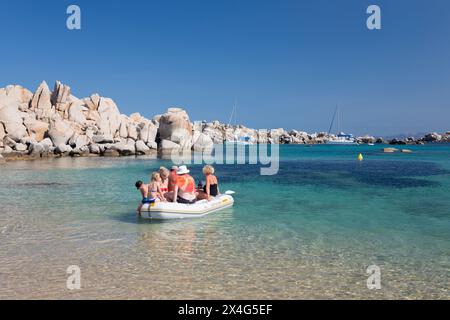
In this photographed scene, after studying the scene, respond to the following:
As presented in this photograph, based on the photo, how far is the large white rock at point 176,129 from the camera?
6838 cm

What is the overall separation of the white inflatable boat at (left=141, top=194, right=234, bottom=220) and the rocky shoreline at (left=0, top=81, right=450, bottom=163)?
39.4 meters

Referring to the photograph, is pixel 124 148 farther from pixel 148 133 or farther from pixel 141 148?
pixel 148 133

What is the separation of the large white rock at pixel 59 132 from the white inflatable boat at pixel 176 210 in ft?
152

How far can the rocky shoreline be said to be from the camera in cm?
5288

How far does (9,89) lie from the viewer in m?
70.1

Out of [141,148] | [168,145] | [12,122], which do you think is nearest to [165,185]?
[12,122]

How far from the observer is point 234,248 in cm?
1030

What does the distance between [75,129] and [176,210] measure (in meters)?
56.1

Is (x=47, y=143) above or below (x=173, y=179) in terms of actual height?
above
